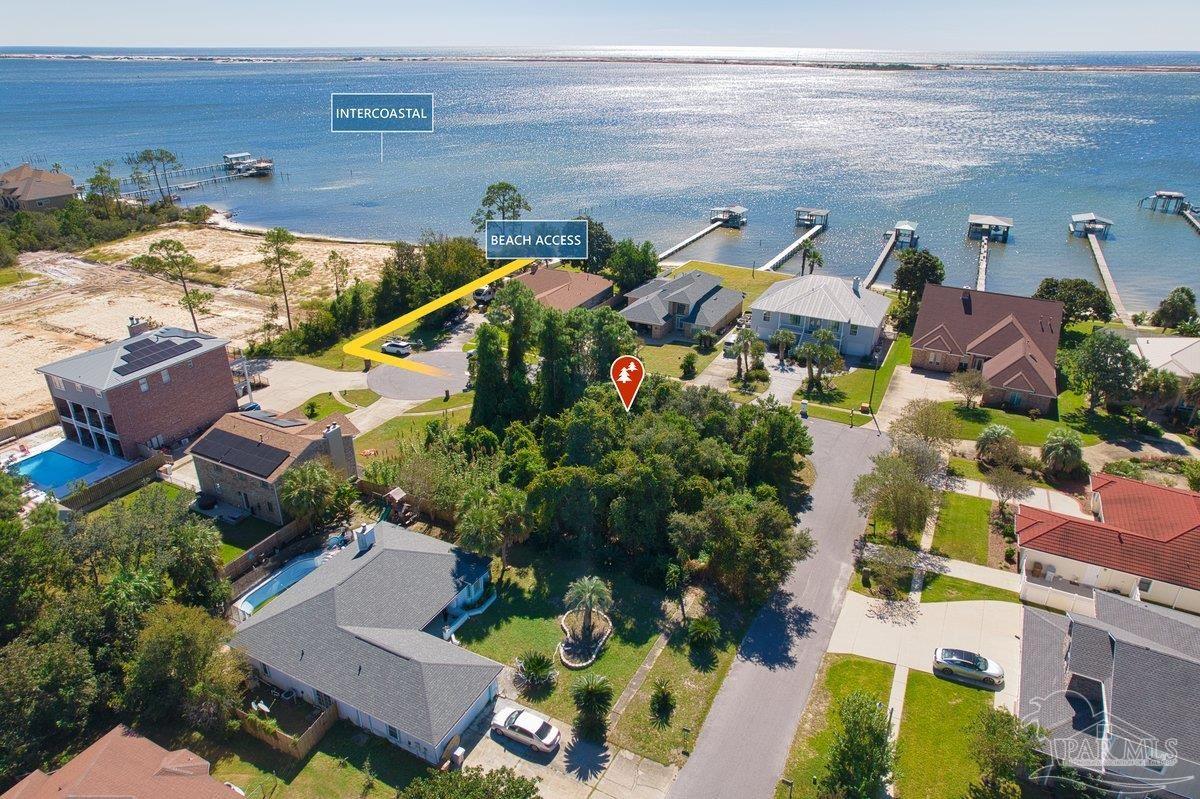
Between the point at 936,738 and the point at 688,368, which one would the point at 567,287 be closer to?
the point at 688,368

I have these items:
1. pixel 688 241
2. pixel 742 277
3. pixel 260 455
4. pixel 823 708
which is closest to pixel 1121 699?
pixel 823 708

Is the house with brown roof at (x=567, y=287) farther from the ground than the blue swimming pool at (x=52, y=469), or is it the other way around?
the house with brown roof at (x=567, y=287)

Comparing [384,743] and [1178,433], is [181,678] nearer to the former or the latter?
[384,743]

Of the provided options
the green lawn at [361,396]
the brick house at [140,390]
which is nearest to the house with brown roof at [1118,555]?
the green lawn at [361,396]

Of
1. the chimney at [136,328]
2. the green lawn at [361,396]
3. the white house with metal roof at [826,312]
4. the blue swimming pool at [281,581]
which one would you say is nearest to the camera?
the blue swimming pool at [281,581]

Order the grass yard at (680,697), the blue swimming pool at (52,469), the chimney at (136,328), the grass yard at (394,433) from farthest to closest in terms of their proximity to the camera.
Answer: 1. the chimney at (136,328)
2. the grass yard at (394,433)
3. the blue swimming pool at (52,469)
4. the grass yard at (680,697)

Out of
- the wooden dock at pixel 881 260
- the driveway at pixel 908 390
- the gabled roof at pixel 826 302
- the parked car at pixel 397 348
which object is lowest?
the driveway at pixel 908 390

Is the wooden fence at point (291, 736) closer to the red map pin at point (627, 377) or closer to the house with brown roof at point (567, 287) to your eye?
the red map pin at point (627, 377)

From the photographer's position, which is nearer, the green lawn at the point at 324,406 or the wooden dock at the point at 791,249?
the green lawn at the point at 324,406
